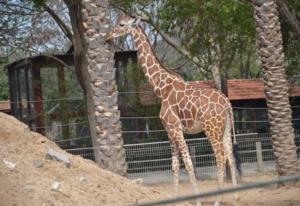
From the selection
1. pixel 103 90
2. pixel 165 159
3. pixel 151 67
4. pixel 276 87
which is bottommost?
pixel 165 159

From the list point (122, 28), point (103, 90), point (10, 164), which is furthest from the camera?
point (122, 28)

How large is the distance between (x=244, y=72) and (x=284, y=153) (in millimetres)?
21794

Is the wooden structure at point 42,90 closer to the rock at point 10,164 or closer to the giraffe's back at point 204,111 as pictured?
the giraffe's back at point 204,111

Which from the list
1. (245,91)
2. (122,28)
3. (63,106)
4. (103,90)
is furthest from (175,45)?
(103,90)

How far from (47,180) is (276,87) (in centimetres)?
558

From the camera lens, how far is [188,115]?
10094 mm

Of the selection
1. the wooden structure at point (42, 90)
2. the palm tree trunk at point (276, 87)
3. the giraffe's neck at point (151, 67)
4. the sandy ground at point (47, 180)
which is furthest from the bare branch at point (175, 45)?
the sandy ground at point (47, 180)

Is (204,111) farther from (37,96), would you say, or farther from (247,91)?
(247,91)

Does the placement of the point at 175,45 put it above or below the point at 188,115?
above

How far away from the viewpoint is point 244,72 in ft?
109

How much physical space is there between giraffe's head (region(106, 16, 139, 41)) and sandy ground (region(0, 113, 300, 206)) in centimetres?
202

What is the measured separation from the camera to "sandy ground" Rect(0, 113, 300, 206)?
7406 mm

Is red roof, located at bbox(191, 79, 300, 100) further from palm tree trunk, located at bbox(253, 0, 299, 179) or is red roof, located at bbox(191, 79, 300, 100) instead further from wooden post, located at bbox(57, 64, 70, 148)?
palm tree trunk, located at bbox(253, 0, 299, 179)

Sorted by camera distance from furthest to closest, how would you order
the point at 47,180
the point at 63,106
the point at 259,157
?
the point at 63,106
the point at 259,157
the point at 47,180
